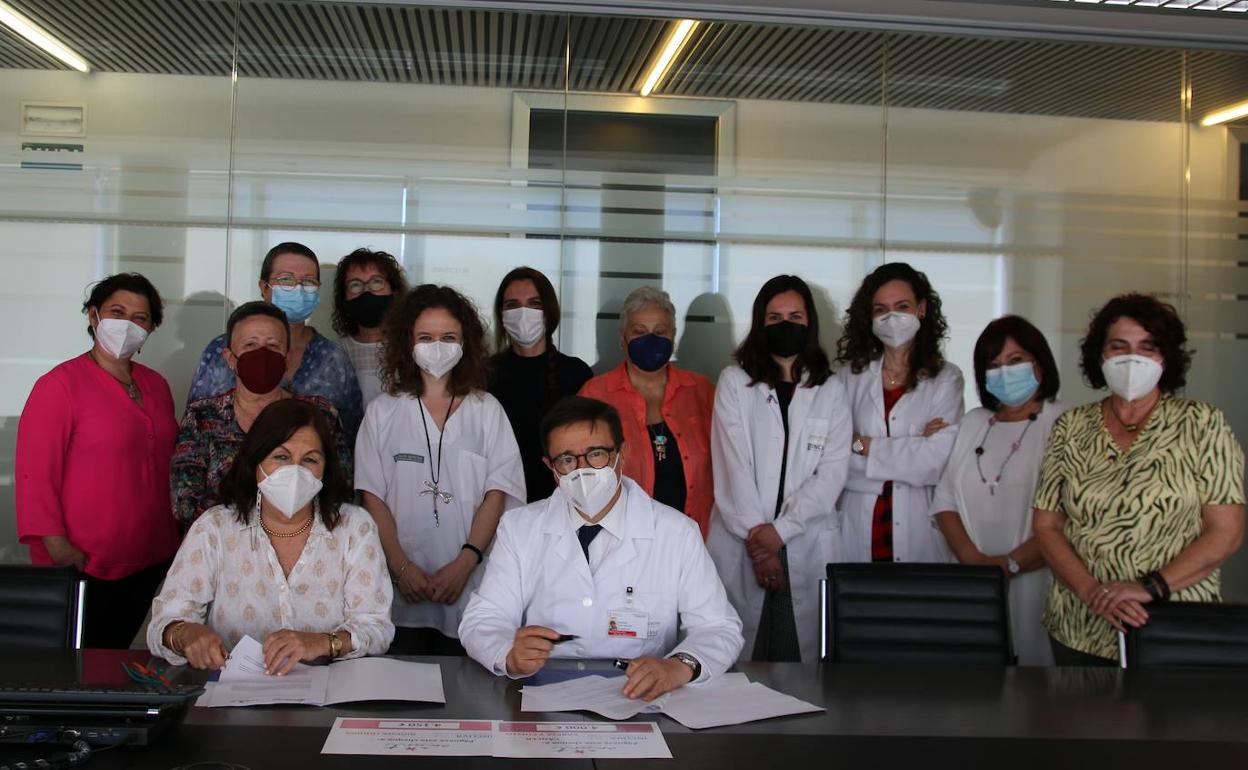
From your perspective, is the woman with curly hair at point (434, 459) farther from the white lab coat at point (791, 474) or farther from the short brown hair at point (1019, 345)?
the short brown hair at point (1019, 345)

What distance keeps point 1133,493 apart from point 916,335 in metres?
1.18

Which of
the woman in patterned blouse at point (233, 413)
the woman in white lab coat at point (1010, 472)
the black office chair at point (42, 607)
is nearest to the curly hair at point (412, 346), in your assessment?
the woman in patterned blouse at point (233, 413)

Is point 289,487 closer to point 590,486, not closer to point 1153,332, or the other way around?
point 590,486

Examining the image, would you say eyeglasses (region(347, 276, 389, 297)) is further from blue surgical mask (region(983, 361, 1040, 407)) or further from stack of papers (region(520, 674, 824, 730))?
stack of papers (region(520, 674, 824, 730))

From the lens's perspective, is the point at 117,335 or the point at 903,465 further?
the point at 903,465

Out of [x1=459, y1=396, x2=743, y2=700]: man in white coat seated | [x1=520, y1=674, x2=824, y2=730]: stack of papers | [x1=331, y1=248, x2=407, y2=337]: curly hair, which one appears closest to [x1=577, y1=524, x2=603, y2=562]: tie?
[x1=459, y1=396, x2=743, y2=700]: man in white coat seated

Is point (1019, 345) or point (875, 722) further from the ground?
point (1019, 345)

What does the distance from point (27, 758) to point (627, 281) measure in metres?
3.67

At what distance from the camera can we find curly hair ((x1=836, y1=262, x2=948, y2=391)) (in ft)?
13.5

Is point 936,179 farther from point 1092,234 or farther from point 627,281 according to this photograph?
point 627,281

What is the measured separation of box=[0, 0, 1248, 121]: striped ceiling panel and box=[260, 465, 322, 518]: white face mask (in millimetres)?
2814

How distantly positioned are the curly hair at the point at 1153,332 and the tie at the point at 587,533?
165 centimetres

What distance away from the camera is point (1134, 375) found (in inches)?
126

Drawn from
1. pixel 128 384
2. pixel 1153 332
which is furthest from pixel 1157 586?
pixel 128 384
